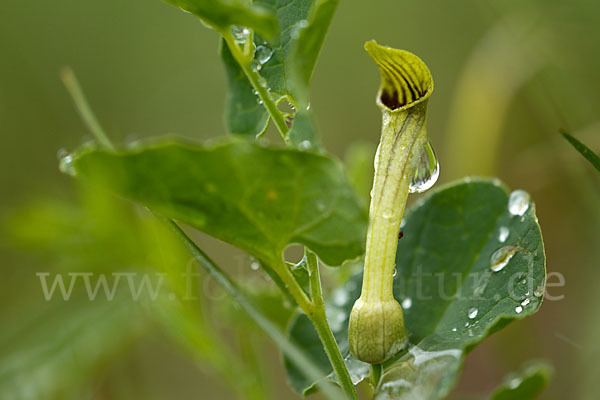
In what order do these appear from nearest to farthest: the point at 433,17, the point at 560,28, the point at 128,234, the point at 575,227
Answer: the point at 128,234, the point at 560,28, the point at 575,227, the point at 433,17

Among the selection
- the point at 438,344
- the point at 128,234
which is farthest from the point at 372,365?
the point at 128,234

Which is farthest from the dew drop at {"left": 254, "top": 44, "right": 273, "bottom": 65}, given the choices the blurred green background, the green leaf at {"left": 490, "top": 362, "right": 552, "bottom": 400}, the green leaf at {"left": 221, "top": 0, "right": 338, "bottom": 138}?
the green leaf at {"left": 490, "top": 362, "right": 552, "bottom": 400}

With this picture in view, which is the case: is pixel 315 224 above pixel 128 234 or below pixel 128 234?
above

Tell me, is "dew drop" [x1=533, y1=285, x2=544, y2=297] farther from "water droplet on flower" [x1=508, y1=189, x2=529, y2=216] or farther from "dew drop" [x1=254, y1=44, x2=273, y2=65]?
"dew drop" [x1=254, y1=44, x2=273, y2=65]

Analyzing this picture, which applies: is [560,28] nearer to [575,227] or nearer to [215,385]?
[575,227]

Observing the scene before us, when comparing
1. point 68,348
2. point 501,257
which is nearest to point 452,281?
point 501,257

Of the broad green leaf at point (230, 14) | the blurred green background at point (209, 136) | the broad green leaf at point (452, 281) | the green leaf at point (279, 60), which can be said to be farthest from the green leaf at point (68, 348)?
the broad green leaf at point (230, 14)

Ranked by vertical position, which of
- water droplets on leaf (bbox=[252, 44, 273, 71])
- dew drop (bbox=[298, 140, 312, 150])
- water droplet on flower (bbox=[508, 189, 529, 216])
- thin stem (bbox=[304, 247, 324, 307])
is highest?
water droplets on leaf (bbox=[252, 44, 273, 71])
